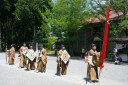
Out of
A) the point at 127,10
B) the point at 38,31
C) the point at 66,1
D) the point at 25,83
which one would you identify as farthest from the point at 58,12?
the point at 25,83

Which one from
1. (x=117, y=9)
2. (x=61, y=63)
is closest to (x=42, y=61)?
(x=61, y=63)

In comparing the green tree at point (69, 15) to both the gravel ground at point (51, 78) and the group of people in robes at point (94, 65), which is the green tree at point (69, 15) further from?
the group of people in robes at point (94, 65)

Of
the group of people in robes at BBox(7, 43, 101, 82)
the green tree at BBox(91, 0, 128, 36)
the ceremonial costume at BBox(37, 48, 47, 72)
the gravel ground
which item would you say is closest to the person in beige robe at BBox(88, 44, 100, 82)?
the group of people in robes at BBox(7, 43, 101, 82)

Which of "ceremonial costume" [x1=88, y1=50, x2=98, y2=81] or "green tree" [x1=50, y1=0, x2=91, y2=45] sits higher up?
"green tree" [x1=50, y1=0, x2=91, y2=45]

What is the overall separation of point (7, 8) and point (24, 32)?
788 cm

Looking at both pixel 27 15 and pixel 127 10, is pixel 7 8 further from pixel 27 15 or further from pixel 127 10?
pixel 127 10

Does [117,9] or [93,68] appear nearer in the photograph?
[93,68]

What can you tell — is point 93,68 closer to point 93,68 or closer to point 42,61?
point 93,68

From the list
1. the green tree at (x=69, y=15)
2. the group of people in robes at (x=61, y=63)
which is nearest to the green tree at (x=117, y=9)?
the green tree at (x=69, y=15)

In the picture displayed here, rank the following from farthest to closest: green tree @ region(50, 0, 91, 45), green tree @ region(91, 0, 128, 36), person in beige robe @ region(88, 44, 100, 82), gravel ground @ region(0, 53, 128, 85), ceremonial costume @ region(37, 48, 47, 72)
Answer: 1. green tree @ region(50, 0, 91, 45)
2. green tree @ region(91, 0, 128, 36)
3. ceremonial costume @ region(37, 48, 47, 72)
4. person in beige robe @ region(88, 44, 100, 82)
5. gravel ground @ region(0, 53, 128, 85)

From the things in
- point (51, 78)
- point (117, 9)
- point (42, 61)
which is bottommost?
point (51, 78)

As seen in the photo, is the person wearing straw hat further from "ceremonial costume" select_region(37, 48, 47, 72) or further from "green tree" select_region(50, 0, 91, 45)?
"green tree" select_region(50, 0, 91, 45)

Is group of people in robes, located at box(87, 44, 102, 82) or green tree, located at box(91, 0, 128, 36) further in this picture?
green tree, located at box(91, 0, 128, 36)

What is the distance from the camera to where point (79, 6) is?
2580 cm
